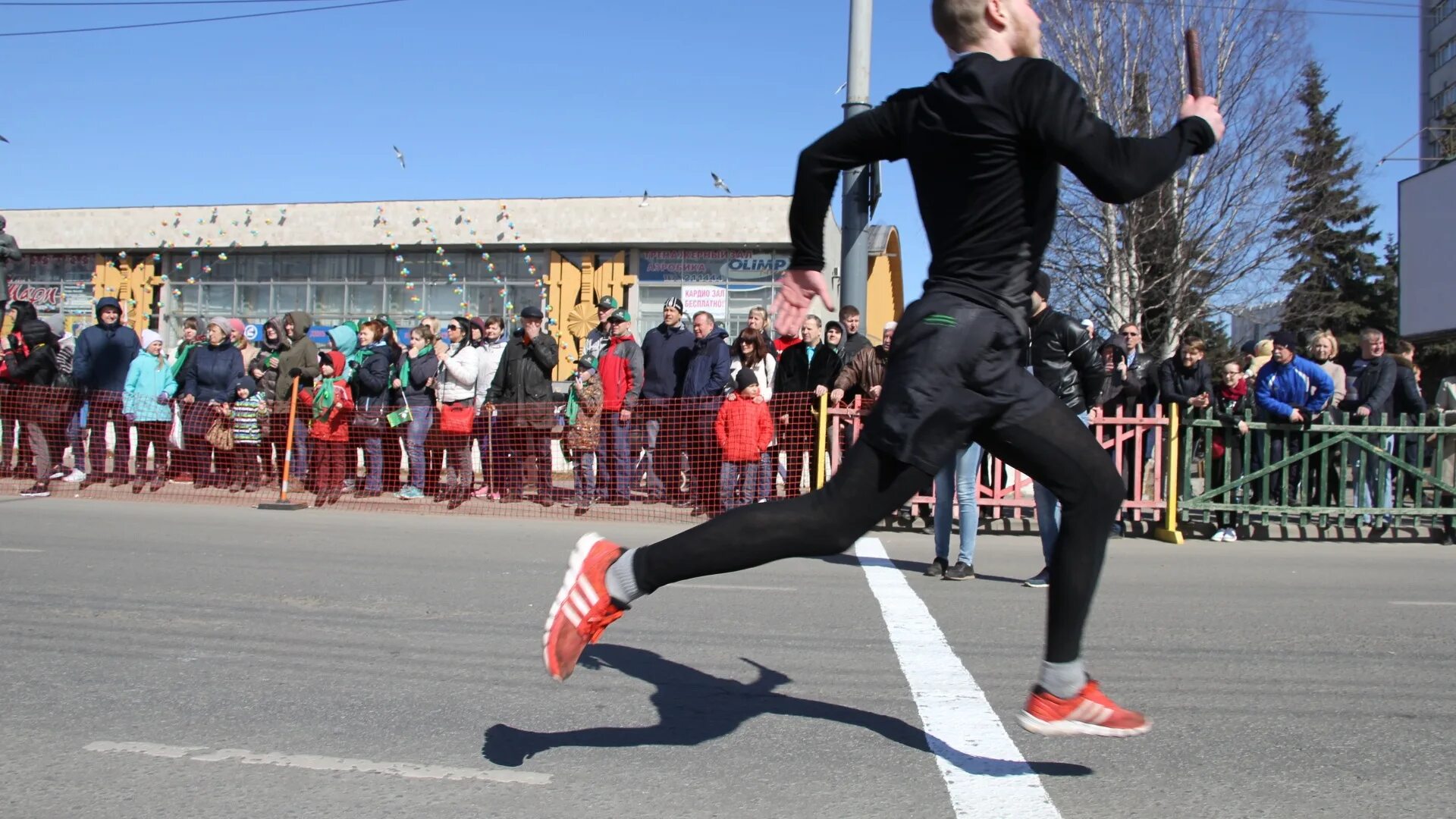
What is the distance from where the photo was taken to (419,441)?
13.1 meters

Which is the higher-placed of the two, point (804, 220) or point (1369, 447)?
point (804, 220)

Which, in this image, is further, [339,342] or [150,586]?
[339,342]

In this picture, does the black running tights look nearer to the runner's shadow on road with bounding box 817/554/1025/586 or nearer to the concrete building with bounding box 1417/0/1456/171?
the runner's shadow on road with bounding box 817/554/1025/586

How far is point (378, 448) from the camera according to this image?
13.3 metres

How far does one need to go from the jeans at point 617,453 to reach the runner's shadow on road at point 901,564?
12.7 ft

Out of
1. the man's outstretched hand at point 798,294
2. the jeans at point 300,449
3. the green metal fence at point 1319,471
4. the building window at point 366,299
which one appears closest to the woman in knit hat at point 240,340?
the jeans at point 300,449

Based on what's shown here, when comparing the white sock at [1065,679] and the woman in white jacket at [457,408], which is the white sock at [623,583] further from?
the woman in white jacket at [457,408]

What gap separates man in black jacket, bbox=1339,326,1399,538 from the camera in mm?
11258

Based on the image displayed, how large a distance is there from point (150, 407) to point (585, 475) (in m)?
5.23

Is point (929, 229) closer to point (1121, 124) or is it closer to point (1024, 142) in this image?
point (1024, 142)

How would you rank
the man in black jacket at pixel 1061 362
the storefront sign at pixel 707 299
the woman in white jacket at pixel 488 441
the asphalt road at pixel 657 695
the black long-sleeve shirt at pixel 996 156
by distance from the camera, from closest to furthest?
the black long-sleeve shirt at pixel 996 156 → the asphalt road at pixel 657 695 → the man in black jacket at pixel 1061 362 → the woman in white jacket at pixel 488 441 → the storefront sign at pixel 707 299

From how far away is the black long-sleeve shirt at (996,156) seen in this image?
2930 millimetres

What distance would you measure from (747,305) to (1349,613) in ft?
61.7

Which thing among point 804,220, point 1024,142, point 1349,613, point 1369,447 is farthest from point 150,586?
point 1369,447
